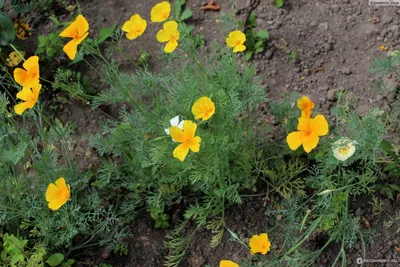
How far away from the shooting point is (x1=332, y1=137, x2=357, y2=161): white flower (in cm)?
207

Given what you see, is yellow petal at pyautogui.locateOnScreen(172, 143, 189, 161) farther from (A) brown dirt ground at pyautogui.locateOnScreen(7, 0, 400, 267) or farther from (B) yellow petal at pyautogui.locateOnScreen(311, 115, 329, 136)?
(A) brown dirt ground at pyautogui.locateOnScreen(7, 0, 400, 267)

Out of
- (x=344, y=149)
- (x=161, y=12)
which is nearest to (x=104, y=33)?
(x=161, y=12)

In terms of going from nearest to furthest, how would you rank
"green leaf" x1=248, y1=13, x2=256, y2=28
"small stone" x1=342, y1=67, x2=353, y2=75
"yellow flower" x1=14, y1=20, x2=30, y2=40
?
"small stone" x1=342, y1=67, x2=353, y2=75
"green leaf" x1=248, y1=13, x2=256, y2=28
"yellow flower" x1=14, y1=20, x2=30, y2=40

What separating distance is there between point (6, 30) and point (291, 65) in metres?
1.58

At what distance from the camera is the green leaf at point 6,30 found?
2.95 m

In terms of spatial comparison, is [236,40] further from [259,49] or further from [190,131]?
[259,49]

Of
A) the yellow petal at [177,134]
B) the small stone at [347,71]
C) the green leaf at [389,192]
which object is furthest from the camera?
the small stone at [347,71]

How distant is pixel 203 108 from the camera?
205 cm

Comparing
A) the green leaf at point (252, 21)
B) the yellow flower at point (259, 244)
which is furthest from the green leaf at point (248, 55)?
the yellow flower at point (259, 244)

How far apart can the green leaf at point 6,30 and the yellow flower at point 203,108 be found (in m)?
1.45

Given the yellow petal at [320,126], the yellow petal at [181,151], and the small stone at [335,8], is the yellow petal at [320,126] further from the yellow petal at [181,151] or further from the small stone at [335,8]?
the small stone at [335,8]

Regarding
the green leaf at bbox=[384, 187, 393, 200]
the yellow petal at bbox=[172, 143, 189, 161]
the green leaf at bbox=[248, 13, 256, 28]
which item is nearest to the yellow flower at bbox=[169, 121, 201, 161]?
the yellow petal at bbox=[172, 143, 189, 161]

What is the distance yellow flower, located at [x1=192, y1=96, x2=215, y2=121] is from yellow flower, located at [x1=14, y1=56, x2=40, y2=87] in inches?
25.2

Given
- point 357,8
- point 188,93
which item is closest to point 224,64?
point 188,93
